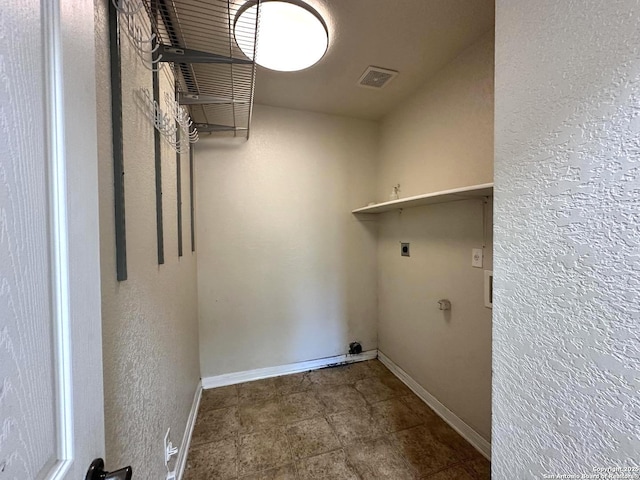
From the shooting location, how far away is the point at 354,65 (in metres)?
1.80

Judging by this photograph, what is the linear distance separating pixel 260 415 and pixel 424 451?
112 cm

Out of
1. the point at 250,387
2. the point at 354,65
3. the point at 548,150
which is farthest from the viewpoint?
the point at 250,387

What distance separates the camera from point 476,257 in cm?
164

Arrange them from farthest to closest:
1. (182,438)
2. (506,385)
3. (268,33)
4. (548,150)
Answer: (182,438) → (268,33) → (506,385) → (548,150)

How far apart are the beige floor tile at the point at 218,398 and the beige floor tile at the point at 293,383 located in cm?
36

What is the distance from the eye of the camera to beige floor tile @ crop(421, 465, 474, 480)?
145 cm

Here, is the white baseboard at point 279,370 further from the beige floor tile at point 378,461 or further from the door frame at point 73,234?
the door frame at point 73,234

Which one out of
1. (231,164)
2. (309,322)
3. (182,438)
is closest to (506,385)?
(182,438)

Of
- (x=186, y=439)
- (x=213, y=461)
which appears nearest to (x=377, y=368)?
(x=213, y=461)

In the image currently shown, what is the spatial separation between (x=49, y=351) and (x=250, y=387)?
2.23m

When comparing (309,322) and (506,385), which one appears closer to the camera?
(506,385)

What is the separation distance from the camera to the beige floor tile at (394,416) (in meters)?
1.81

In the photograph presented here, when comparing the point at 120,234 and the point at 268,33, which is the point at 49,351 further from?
the point at 268,33

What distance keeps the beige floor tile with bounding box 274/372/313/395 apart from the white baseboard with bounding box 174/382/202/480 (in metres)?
0.63
